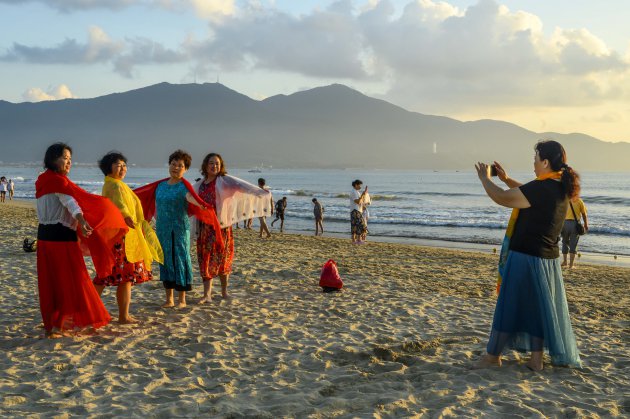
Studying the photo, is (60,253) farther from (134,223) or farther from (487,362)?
(487,362)

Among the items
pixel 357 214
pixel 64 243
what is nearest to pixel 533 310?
pixel 64 243

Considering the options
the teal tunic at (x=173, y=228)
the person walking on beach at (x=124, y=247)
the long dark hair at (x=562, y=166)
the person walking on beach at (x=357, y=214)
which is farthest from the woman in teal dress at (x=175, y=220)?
the person walking on beach at (x=357, y=214)

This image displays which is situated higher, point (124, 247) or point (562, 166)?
point (562, 166)

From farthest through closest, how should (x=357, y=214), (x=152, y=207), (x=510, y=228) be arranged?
(x=357, y=214), (x=152, y=207), (x=510, y=228)

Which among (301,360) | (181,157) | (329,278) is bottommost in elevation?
(301,360)

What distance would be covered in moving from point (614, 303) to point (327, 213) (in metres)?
21.4

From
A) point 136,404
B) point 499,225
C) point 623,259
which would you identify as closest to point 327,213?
point 499,225

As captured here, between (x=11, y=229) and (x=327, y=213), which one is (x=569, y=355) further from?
(x=327, y=213)

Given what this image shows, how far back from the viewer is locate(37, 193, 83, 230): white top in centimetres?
472

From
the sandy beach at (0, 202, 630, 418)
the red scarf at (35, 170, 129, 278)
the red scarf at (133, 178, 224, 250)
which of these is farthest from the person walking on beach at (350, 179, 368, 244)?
the red scarf at (35, 170, 129, 278)

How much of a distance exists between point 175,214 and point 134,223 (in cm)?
63

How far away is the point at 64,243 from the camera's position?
4816 millimetres

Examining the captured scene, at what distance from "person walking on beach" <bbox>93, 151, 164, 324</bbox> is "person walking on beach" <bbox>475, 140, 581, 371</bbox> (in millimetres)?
3407

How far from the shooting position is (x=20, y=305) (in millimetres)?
6270
